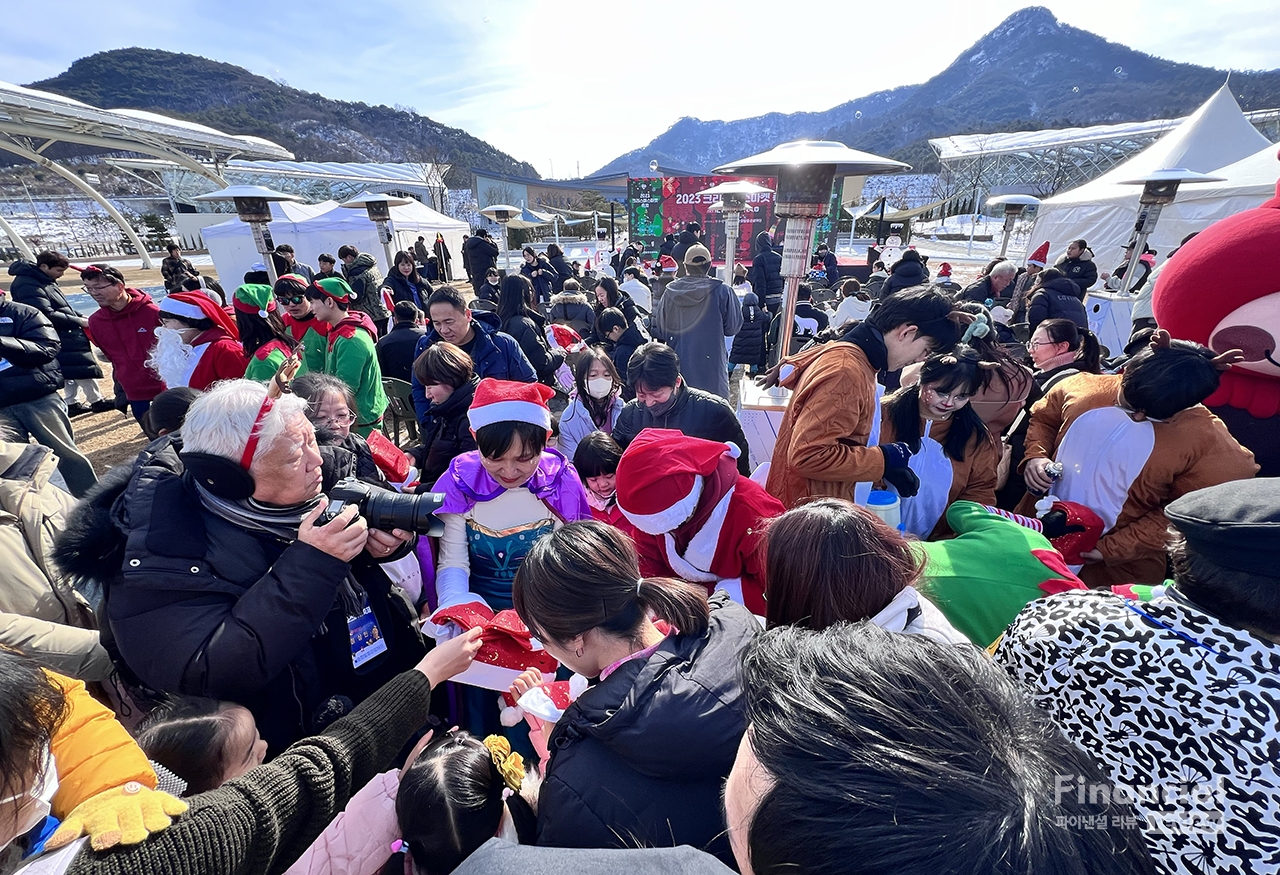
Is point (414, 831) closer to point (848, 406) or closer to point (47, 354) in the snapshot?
point (848, 406)

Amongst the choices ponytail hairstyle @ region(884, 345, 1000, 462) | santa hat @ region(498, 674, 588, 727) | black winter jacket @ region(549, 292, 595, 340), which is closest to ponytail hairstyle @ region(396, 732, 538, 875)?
santa hat @ region(498, 674, 588, 727)

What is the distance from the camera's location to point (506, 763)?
140 cm

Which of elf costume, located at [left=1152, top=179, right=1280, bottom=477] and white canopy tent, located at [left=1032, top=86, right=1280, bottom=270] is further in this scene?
white canopy tent, located at [left=1032, top=86, right=1280, bottom=270]

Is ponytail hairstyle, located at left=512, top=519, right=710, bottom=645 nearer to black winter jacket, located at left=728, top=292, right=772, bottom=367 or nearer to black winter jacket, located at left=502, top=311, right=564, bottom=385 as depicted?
black winter jacket, located at left=502, top=311, right=564, bottom=385

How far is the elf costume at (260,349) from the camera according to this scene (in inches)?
148

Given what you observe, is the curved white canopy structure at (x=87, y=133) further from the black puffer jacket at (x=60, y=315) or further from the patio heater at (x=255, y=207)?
the black puffer jacket at (x=60, y=315)

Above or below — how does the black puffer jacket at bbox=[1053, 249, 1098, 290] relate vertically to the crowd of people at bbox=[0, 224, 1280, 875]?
above

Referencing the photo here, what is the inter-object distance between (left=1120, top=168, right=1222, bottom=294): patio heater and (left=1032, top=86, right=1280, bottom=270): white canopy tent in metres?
5.58

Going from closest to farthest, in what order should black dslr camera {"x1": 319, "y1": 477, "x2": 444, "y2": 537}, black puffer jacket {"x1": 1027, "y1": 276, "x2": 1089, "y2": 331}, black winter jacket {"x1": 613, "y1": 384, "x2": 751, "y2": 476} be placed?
black dslr camera {"x1": 319, "y1": 477, "x2": 444, "y2": 537}
black winter jacket {"x1": 613, "y1": 384, "x2": 751, "y2": 476}
black puffer jacket {"x1": 1027, "y1": 276, "x2": 1089, "y2": 331}

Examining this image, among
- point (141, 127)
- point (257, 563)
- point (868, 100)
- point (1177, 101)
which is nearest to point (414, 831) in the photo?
point (257, 563)

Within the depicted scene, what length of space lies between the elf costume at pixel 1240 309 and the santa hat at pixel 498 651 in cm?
288

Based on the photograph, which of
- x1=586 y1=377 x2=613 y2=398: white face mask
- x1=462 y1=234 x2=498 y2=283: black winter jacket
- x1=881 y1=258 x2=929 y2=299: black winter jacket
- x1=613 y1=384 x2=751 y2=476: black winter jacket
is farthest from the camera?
x1=462 y1=234 x2=498 y2=283: black winter jacket

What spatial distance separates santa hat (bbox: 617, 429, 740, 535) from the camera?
1752mm

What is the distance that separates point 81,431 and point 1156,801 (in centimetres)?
947
